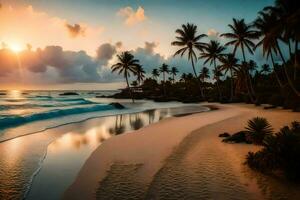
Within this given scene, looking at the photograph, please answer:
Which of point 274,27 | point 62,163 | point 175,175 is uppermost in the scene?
point 274,27

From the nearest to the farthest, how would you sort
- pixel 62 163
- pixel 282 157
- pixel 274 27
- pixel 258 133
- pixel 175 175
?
pixel 282 157 < pixel 175 175 < pixel 62 163 < pixel 258 133 < pixel 274 27

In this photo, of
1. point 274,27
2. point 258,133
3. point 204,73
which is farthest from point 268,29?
point 204,73

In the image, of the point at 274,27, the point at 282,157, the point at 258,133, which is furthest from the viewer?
the point at 274,27

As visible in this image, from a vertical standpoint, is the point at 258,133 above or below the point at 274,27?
below

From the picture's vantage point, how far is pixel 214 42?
172ft

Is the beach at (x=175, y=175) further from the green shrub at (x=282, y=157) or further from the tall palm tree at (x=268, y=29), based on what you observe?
the tall palm tree at (x=268, y=29)

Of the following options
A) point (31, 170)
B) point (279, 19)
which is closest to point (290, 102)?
point (279, 19)

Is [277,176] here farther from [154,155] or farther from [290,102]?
[290,102]

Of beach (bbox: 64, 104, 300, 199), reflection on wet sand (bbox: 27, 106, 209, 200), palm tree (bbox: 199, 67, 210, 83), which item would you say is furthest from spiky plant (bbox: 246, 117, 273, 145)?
palm tree (bbox: 199, 67, 210, 83)

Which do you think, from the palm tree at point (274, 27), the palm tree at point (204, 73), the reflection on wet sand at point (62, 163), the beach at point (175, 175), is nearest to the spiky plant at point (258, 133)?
the beach at point (175, 175)

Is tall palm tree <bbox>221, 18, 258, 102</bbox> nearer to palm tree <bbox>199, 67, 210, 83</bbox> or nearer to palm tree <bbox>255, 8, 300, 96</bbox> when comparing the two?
palm tree <bbox>255, 8, 300, 96</bbox>

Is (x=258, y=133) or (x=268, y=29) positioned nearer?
(x=258, y=133)

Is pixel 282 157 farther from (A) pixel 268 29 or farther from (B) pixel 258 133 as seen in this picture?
(A) pixel 268 29

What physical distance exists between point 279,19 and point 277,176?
23.3m
